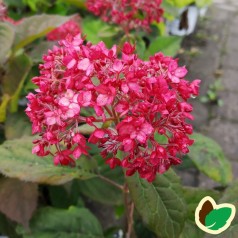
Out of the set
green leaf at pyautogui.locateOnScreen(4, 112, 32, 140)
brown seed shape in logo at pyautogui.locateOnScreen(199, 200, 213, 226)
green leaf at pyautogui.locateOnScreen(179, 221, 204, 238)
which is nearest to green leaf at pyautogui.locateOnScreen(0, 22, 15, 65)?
green leaf at pyautogui.locateOnScreen(4, 112, 32, 140)

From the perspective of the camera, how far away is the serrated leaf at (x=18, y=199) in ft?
3.94

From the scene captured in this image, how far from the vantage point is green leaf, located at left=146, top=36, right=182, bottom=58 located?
6.19 feet

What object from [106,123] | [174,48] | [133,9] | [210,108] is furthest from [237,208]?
[210,108]

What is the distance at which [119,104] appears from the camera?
0.78 meters

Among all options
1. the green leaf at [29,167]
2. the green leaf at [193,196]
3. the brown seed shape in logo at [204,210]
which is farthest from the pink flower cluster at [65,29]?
the brown seed shape in logo at [204,210]

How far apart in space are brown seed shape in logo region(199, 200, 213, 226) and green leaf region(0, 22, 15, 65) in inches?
33.3

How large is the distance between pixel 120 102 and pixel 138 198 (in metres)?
0.26

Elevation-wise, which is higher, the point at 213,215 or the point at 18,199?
the point at 213,215

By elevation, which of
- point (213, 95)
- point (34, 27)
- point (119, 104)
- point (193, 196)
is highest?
point (119, 104)

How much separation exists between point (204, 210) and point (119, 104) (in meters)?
0.23

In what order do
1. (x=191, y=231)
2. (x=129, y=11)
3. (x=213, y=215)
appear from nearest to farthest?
(x=213, y=215), (x=191, y=231), (x=129, y=11)

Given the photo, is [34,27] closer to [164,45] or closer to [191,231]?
[164,45]

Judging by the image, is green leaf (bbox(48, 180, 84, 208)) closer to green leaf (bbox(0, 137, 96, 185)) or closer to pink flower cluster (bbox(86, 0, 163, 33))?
green leaf (bbox(0, 137, 96, 185))

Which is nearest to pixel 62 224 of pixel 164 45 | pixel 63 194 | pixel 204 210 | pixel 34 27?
pixel 63 194
